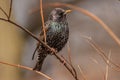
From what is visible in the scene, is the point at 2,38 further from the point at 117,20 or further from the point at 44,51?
the point at 44,51

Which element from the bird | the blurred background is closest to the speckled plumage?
the bird

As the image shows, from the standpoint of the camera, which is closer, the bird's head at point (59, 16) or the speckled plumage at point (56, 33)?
the speckled plumage at point (56, 33)

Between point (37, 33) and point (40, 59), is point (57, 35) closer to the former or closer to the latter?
point (40, 59)

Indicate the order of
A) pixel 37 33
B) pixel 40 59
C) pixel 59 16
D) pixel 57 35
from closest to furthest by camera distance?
1. pixel 57 35
2. pixel 59 16
3. pixel 40 59
4. pixel 37 33

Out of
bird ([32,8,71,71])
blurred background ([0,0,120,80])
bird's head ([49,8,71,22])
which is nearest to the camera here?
bird ([32,8,71,71])

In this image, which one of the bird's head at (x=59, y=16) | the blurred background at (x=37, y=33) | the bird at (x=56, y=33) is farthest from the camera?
the blurred background at (x=37, y=33)

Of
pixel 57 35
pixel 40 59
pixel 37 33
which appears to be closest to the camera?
pixel 57 35

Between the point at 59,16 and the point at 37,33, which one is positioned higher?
the point at 59,16

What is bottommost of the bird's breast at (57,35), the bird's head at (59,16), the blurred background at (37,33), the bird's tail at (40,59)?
the blurred background at (37,33)

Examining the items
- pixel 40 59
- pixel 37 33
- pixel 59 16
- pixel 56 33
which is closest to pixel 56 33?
pixel 56 33

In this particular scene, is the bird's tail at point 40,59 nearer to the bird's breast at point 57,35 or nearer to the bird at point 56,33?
the bird at point 56,33

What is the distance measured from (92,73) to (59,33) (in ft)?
11.1

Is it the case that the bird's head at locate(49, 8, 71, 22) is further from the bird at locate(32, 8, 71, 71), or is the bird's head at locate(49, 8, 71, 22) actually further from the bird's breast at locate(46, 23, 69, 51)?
the bird's breast at locate(46, 23, 69, 51)

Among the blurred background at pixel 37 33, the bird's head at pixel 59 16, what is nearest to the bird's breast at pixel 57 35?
the bird's head at pixel 59 16
